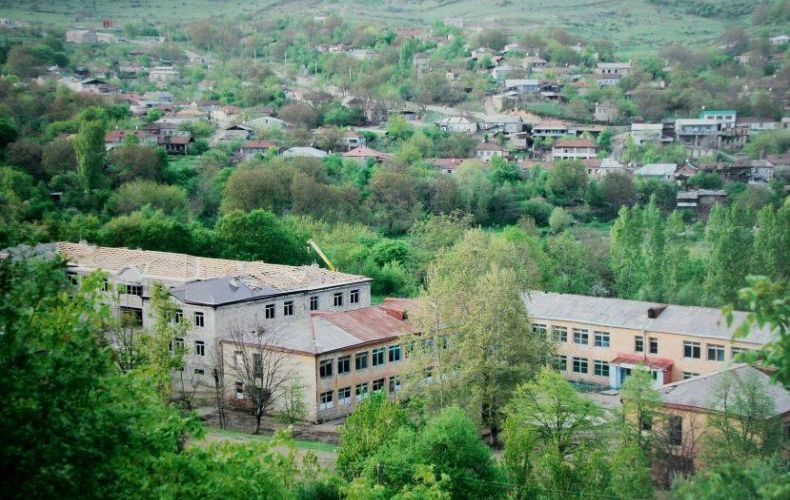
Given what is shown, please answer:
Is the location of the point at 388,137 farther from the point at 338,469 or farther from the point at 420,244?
the point at 338,469

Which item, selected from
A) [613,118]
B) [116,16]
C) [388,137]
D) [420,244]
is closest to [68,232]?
[420,244]

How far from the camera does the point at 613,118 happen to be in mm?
80562

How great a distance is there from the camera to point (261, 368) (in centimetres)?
2348

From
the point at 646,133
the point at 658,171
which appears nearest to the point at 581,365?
the point at 658,171

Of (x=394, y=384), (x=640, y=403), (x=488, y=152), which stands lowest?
(x=488, y=152)

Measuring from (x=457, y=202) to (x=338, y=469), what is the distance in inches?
1473

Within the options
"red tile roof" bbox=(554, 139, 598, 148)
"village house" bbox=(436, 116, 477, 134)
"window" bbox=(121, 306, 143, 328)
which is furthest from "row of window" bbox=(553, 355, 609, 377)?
"village house" bbox=(436, 116, 477, 134)

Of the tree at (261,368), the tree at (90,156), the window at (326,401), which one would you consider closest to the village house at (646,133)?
the tree at (90,156)

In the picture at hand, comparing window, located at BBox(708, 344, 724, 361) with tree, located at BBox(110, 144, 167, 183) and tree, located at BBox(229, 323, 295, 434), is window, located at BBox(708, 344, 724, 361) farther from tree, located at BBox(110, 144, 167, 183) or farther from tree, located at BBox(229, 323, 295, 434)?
tree, located at BBox(110, 144, 167, 183)

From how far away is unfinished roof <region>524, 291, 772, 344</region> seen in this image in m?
25.8

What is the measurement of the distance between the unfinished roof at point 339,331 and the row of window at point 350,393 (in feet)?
3.17

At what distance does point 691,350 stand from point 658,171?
126 feet

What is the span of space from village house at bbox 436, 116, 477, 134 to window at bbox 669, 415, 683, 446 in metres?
56.4

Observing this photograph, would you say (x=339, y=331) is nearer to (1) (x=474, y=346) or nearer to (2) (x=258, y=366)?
(2) (x=258, y=366)
